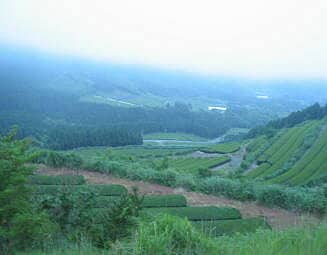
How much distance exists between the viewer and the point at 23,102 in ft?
251

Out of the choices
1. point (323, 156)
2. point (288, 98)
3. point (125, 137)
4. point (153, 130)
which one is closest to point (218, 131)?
point (153, 130)

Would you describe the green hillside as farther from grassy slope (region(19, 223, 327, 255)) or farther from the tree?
grassy slope (region(19, 223, 327, 255))

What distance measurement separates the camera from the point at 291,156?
1625 inches

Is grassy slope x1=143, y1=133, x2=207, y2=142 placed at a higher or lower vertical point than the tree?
lower

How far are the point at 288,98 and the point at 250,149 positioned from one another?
10556 cm

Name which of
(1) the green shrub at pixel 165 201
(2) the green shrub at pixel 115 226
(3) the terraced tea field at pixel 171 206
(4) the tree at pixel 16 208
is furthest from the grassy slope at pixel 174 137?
(2) the green shrub at pixel 115 226

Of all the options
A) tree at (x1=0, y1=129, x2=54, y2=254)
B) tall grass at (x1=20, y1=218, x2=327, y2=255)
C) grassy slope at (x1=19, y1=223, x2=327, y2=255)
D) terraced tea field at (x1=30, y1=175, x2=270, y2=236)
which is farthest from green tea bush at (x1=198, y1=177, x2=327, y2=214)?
tall grass at (x1=20, y1=218, x2=327, y2=255)

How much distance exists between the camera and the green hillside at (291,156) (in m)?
34.2

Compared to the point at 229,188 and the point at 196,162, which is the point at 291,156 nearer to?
Answer: the point at 196,162

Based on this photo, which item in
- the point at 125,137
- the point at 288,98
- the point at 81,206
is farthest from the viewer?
the point at 288,98

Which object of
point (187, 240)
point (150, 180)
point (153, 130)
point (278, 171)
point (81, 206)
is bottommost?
point (153, 130)

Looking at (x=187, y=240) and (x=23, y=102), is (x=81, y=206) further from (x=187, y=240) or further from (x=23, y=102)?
(x=23, y=102)

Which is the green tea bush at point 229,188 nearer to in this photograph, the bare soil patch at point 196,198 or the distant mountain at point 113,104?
the bare soil patch at point 196,198

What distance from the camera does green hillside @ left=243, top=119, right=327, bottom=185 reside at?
112ft
